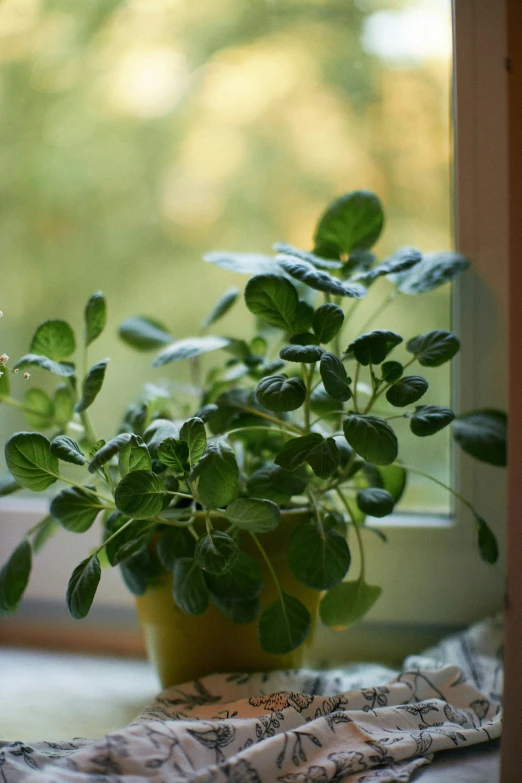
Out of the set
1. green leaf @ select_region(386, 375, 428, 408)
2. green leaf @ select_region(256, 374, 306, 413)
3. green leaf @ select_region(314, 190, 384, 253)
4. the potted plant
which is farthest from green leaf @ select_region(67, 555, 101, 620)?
green leaf @ select_region(314, 190, 384, 253)

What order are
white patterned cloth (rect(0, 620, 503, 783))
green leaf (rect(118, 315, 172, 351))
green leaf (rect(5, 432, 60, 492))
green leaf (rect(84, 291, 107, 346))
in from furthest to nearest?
green leaf (rect(118, 315, 172, 351))
green leaf (rect(84, 291, 107, 346))
green leaf (rect(5, 432, 60, 492))
white patterned cloth (rect(0, 620, 503, 783))

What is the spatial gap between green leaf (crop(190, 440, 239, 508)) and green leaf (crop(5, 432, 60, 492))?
0.15 metres

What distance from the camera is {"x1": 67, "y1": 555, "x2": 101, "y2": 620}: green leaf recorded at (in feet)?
1.93

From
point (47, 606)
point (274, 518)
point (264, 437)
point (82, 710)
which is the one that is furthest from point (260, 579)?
point (47, 606)

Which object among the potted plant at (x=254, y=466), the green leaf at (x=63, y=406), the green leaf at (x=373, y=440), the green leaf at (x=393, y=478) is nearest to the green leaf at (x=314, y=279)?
the potted plant at (x=254, y=466)

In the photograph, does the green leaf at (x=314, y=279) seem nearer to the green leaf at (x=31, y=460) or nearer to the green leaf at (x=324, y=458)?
the green leaf at (x=324, y=458)

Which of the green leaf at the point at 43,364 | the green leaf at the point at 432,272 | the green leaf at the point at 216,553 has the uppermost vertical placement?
the green leaf at the point at 432,272

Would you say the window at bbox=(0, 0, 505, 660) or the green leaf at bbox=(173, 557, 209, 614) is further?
the window at bbox=(0, 0, 505, 660)

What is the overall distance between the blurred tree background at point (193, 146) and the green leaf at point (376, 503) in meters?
0.31

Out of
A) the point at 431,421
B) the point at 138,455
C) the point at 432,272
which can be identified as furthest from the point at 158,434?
the point at 432,272

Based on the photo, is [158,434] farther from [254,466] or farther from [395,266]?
[395,266]

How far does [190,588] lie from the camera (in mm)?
649

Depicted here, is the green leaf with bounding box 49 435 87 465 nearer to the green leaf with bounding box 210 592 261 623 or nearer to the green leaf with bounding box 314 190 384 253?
the green leaf with bounding box 210 592 261 623

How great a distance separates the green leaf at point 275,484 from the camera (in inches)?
26.5
